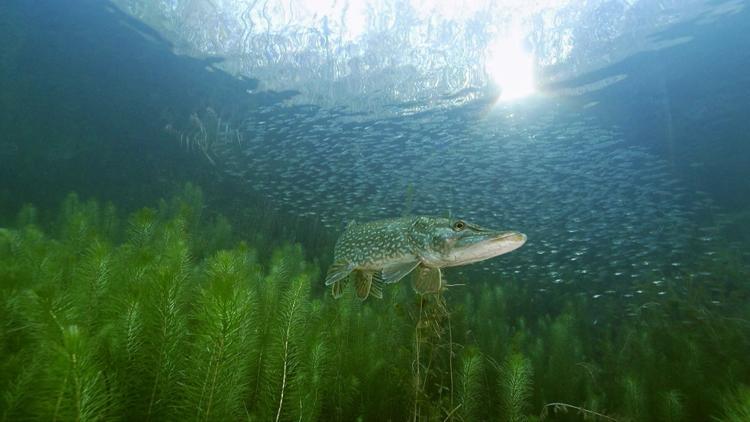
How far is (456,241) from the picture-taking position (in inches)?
110

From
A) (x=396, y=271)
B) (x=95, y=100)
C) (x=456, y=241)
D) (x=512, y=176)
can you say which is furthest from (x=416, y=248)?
(x=95, y=100)

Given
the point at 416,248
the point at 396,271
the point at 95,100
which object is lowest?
the point at 396,271

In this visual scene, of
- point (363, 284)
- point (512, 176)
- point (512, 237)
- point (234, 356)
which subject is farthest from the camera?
point (512, 176)

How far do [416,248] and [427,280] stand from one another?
296 millimetres

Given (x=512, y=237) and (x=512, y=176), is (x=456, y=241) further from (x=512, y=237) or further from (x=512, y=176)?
(x=512, y=176)

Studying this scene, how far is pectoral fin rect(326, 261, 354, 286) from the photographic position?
3455mm

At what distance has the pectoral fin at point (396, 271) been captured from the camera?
9.92 feet

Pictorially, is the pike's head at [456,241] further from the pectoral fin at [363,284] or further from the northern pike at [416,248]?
the pectoral fin at [363,284]

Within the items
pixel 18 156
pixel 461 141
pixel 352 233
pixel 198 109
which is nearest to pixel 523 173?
pixel 461 141

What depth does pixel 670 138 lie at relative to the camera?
16.0m

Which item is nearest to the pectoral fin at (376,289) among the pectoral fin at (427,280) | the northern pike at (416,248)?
the northern pike at (416,248)

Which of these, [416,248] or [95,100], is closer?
[416,248]

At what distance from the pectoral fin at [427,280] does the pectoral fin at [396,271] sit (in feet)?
0.30

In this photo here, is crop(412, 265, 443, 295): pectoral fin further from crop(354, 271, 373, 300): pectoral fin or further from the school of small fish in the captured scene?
the school of small fish
